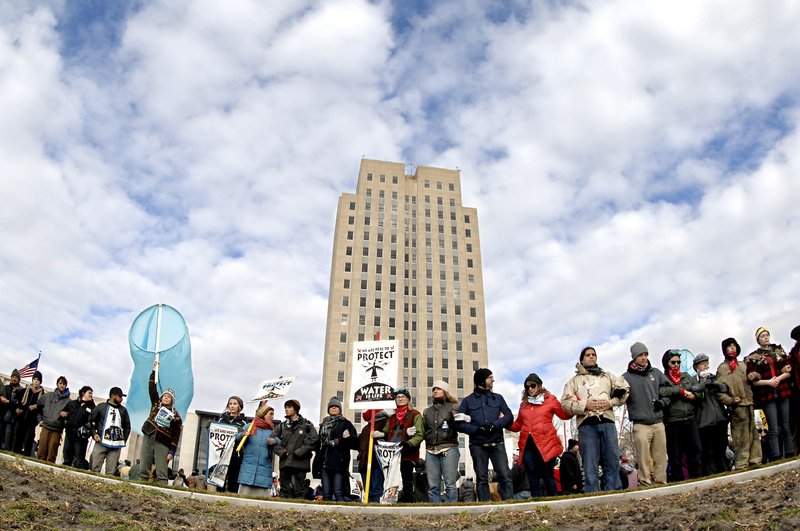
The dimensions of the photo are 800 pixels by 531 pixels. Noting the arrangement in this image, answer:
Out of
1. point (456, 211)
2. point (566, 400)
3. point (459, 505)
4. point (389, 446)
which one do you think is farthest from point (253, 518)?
point (456, 211)

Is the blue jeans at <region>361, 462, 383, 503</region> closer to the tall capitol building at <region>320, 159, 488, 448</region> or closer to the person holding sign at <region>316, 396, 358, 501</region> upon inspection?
the person holding sign at <region>316, 396, 358, 501</region>

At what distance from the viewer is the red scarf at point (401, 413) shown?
1180 centimetres

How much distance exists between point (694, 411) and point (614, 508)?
3.37 metres

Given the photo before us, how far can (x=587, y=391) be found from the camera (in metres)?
9.72

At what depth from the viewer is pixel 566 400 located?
32.3 ft

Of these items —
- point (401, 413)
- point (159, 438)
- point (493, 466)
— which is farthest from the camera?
point (159, 438)

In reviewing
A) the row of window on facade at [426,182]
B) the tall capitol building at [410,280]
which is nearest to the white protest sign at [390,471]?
the tall capitol building at [410,280]

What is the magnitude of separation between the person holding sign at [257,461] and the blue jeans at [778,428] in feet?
26.8

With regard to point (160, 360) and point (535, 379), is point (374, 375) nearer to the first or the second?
point (535, 379)

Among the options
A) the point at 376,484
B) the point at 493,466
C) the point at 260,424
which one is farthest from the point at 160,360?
the point at 493,466

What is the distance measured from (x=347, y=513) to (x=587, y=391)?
386cm

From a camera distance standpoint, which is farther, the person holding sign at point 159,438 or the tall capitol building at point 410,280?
the tall capitol building at point 410,280

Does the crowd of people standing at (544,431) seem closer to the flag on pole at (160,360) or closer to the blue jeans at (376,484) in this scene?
the blue jeans at (376,484)

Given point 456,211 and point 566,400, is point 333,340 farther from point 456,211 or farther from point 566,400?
point 566,400
